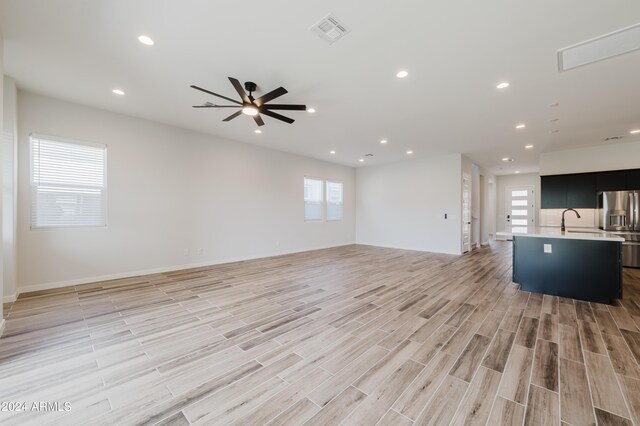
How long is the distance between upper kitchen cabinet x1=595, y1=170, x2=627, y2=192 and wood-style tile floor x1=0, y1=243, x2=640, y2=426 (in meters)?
3.73

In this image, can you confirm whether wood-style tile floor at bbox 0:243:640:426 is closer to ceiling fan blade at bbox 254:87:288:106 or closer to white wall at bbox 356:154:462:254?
ceiling fan blade at bbox 254:87:288:106

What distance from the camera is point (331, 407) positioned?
1.64 metres

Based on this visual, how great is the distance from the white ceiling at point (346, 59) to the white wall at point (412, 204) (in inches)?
104

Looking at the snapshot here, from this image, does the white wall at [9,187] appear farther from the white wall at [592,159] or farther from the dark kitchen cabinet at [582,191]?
the dark kitchen cabinet at [582,191]

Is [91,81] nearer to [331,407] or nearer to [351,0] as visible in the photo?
[351,0]

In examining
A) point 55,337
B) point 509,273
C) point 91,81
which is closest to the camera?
point 55,337

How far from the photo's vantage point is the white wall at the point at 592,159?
616cm

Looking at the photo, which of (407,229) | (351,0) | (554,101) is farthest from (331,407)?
(407,229)

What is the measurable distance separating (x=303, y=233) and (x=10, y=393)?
21.4 ft

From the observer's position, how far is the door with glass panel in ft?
35.1

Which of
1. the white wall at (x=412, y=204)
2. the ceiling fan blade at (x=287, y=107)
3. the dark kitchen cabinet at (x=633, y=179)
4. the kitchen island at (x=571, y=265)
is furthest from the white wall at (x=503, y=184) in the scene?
the ceiling fan blade at (x=287, y=107)

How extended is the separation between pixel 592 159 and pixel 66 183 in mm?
11740

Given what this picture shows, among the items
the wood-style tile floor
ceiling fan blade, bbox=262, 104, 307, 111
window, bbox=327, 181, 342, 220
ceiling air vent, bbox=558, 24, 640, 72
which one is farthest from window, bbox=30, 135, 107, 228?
ceiling air vent, bbox=558, 24, 640, 72

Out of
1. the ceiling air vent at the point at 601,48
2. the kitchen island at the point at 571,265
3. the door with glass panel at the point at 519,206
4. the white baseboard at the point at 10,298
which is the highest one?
the ceiling air vent at the point at 601,48
